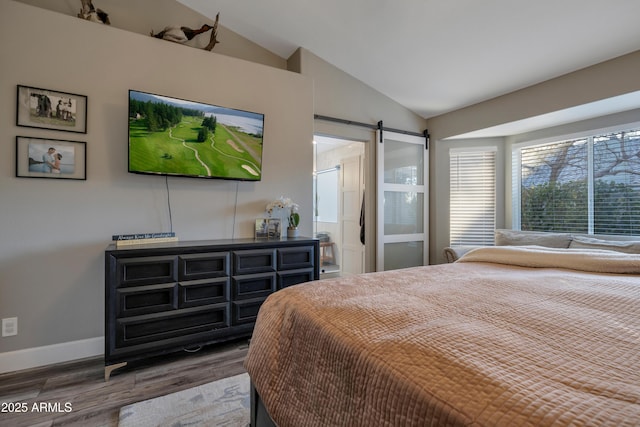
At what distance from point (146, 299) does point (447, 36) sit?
3.41m

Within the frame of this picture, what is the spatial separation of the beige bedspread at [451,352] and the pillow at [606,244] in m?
1.34

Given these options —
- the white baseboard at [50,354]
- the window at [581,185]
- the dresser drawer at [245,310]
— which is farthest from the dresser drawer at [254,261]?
the window at [581,185]

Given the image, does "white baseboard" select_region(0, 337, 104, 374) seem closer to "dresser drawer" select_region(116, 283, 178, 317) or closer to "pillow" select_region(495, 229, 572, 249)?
"dresser drawer" select_region(116, 283, 178, 317)

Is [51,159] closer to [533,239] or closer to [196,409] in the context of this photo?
[196,409]

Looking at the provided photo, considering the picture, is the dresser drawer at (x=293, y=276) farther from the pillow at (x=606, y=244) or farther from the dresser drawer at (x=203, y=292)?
the pillow at (x=606, y=244)

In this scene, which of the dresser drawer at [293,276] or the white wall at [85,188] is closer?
the white wall at [85,188]

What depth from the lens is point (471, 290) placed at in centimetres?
130

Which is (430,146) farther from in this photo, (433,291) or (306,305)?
(306,305)

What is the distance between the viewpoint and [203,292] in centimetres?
224

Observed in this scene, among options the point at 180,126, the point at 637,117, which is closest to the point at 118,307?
the point at 180,126

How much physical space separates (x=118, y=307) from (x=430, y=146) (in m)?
4.19

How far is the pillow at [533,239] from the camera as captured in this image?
2.97 metres

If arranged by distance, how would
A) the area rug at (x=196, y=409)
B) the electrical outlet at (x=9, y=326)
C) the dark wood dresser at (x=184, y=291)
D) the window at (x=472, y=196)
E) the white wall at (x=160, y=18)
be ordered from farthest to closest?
1. the window at (x=472, y=196)
2. the white wall at (x=160, y=18)
3. the electrical outlet at (x=9, y=326)
4. the dark wood dresser at (x=184, y=291)
5. the area rug at (x=196, y=409)

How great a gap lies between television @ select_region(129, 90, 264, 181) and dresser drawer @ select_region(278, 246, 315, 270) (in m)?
0.81
